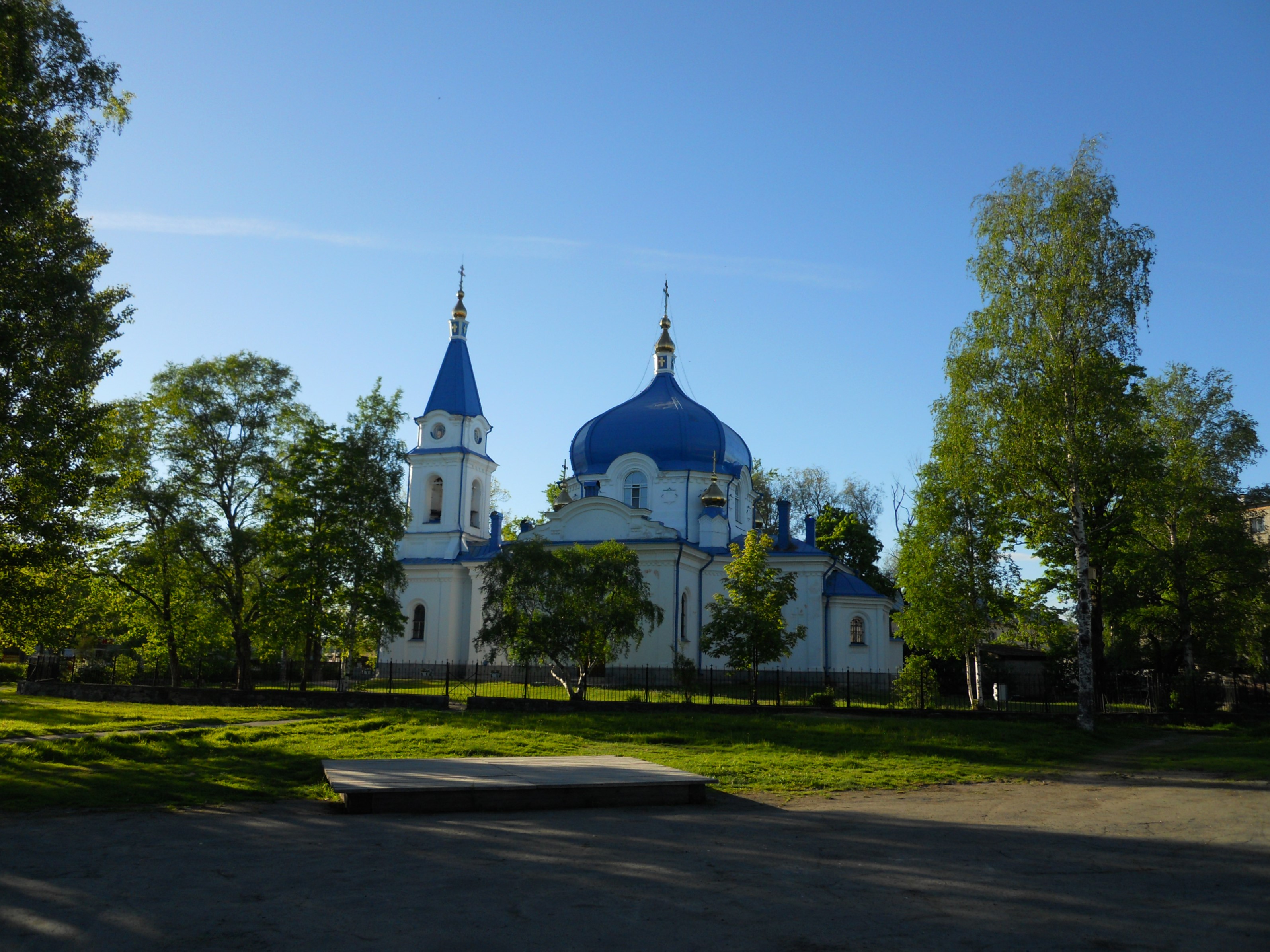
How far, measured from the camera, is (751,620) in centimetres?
2567

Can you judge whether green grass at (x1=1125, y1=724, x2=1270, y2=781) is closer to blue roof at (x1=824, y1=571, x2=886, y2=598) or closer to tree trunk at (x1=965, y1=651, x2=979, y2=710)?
tree trunk at (x1=965, y1=651, x2=979, y2=710)

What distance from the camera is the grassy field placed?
11.1 meters

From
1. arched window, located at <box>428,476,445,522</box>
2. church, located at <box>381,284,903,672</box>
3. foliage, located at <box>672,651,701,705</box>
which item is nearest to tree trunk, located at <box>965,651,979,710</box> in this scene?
church, located at <box>381,284,903,672</box>

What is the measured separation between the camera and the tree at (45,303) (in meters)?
14.8

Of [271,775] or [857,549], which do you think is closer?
[271,775]

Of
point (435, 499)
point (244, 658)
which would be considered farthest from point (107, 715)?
point (435, 499)

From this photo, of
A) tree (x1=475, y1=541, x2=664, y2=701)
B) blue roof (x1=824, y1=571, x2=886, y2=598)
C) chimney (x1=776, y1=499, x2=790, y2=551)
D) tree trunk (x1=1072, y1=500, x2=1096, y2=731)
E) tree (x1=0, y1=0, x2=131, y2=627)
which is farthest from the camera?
chimney (x1=776, y1=499, x2=790, y2=551)

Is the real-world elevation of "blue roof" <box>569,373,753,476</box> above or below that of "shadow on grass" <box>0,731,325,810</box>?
above

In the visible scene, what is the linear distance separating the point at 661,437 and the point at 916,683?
1864 centimetres

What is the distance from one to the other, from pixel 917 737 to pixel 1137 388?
45.6ft

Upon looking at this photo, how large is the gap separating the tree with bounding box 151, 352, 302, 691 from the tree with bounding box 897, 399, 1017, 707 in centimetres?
1992

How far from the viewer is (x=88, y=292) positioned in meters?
16.7

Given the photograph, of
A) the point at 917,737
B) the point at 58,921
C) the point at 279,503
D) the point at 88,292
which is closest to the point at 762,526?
the point at 279,503

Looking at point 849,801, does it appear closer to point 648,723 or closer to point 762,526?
point 648,723
